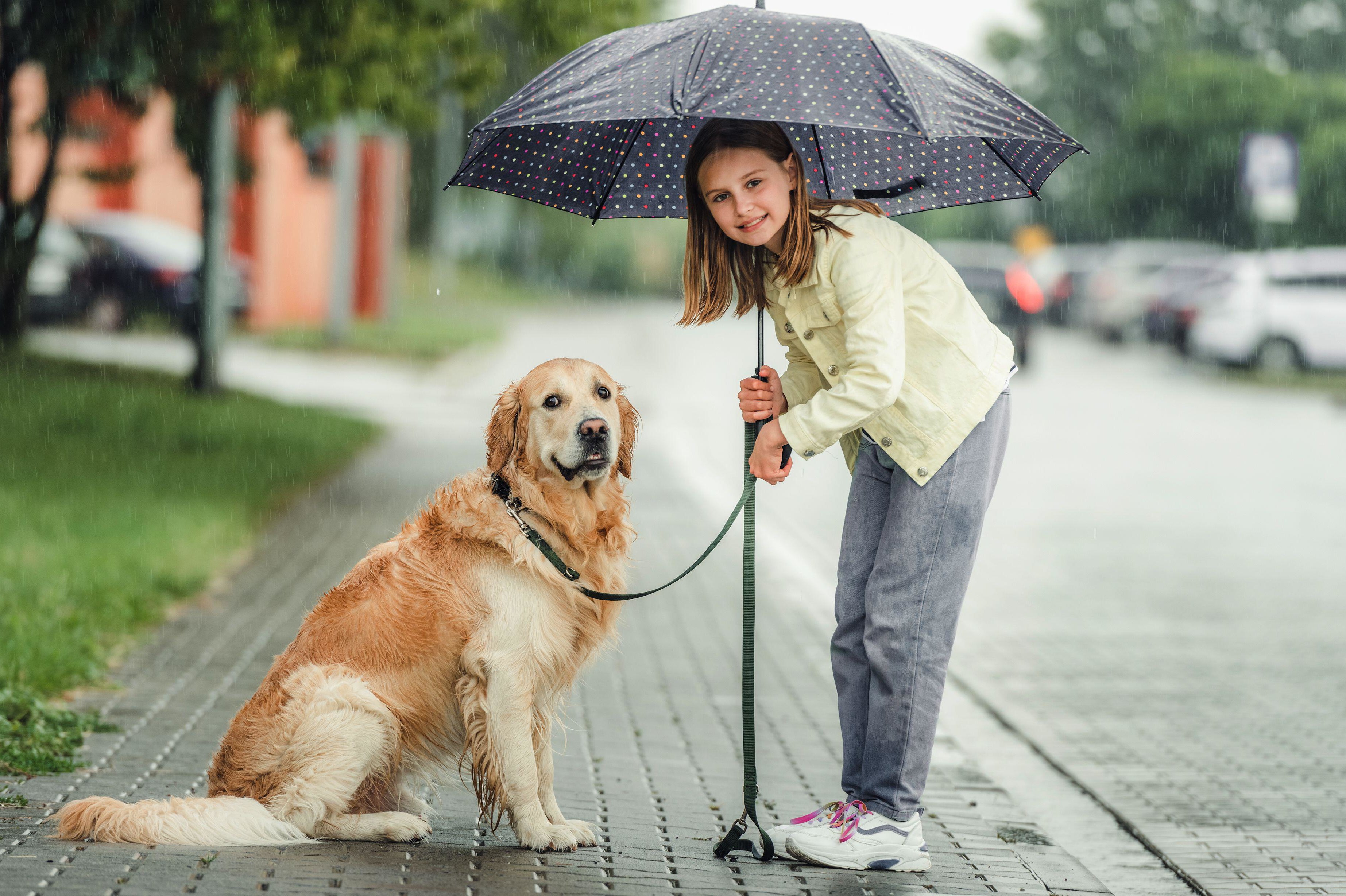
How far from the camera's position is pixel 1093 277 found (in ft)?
121

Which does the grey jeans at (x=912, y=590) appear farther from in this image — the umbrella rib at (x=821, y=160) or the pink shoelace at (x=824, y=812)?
the umbrella rib at (x=821, y=160)

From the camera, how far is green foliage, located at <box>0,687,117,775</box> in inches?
189

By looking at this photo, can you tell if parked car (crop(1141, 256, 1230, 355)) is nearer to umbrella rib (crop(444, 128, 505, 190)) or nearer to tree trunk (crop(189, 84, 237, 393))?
tree trunk (crop(189, 84, 237, 393))

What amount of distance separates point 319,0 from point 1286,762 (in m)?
8.10

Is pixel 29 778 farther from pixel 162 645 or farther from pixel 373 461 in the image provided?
pixel 373 461

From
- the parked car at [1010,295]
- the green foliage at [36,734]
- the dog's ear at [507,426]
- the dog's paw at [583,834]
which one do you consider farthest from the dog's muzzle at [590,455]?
the parked car at [1010,295]

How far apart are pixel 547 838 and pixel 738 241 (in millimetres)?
1735

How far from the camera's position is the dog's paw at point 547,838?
4168 millimetres

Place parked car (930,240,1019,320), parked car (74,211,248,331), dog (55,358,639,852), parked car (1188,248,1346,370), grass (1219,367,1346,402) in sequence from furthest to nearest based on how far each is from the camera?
parked car (930,240,1019,320), parked car (1188,248,1346,370), grass (1219,367,1346,402), parked car (74,211,248,331), dog (55,358,639,852)

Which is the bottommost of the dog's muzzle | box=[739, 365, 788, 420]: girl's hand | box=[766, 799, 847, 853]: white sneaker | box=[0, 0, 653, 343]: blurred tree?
box=[766, 799, 847, 853]: white sneaker

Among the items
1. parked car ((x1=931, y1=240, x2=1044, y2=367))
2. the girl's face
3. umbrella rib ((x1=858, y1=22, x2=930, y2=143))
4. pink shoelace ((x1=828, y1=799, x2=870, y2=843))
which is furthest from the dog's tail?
parked car ((x1=931, y1=240, x2=1044, y2=367))

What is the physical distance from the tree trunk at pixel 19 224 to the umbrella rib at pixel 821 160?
39.6 feet

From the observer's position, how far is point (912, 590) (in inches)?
162

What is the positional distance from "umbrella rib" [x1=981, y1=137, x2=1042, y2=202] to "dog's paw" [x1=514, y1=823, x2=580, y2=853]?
231 centimetres
